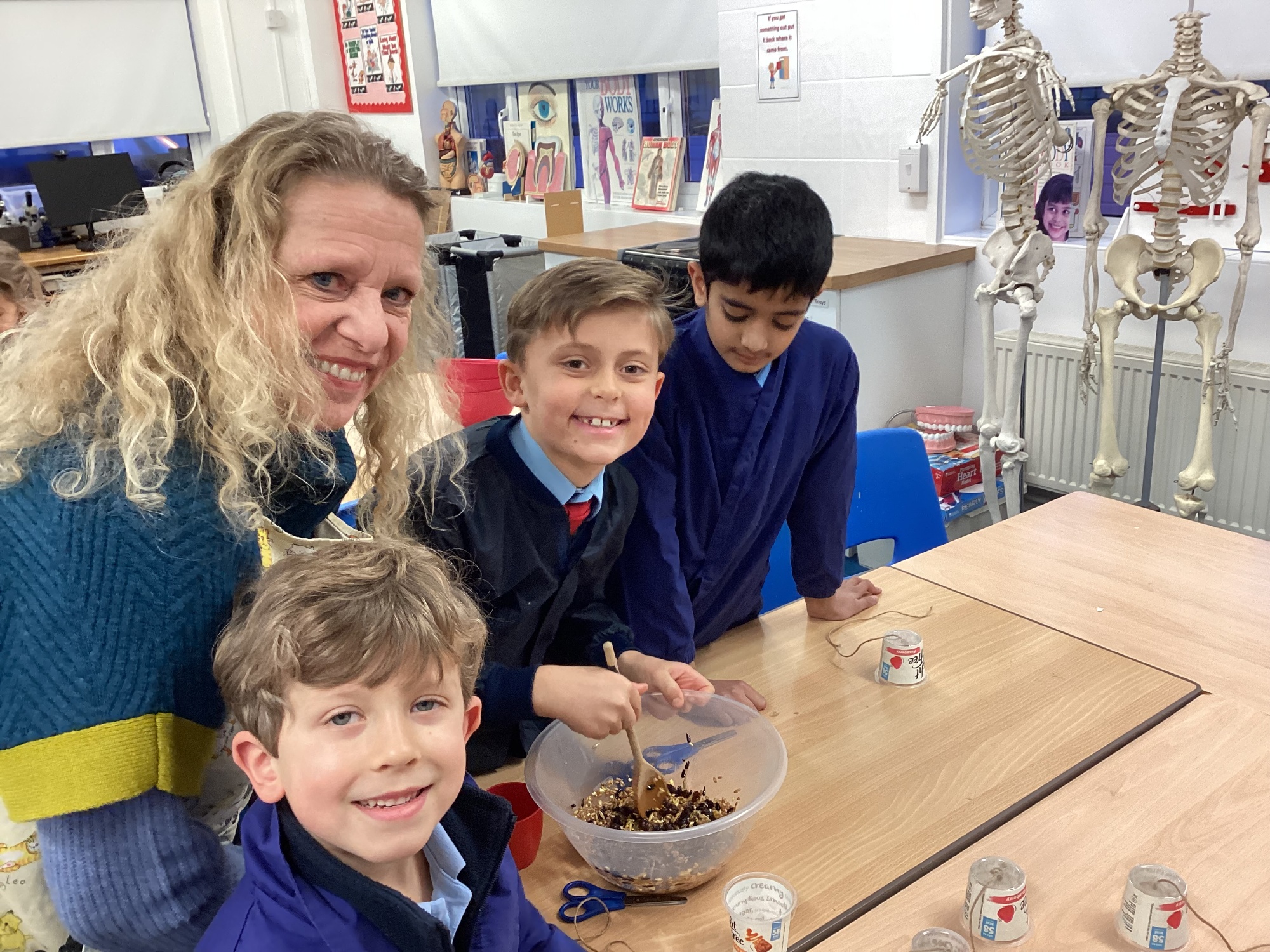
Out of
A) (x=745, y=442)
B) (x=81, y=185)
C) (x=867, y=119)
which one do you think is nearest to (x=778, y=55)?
(x=867, y=119)


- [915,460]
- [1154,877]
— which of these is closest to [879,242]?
[915,460]

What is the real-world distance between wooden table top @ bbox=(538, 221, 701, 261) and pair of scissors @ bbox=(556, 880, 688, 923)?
298cm

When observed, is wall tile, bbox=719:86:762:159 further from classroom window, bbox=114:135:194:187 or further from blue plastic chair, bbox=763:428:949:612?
classroom window, bbox=114:135:194:187

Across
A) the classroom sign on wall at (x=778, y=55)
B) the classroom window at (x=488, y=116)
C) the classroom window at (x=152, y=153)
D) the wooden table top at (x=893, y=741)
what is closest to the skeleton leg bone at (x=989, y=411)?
the classroom sign on wall at (x=778, y=55)

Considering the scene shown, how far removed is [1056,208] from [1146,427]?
81cm

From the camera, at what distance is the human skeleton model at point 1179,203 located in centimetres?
269

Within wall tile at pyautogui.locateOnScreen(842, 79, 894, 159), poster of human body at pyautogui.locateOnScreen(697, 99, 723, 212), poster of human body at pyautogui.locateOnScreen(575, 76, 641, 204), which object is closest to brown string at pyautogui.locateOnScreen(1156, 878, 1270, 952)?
wall tile at pyautogui.locateOnScreen(842, 79, 894, 159)

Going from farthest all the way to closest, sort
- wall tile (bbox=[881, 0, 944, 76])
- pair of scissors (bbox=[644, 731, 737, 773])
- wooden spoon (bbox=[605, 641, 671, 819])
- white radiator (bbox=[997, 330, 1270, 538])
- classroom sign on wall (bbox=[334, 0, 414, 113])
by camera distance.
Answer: classroom sign on wall (bbox=[334, 0, 414, 113]) → wall tile (bbox=[881, 0, 944, 76]) → white radiator (bbox=[997, 330, 1270, 538]) → pair of scissors (bbox=[644, 731, 737, 773]) → wooden spoon (bbox=[605, 641, 671, 819])

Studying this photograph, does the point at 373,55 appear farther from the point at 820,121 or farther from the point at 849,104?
the point at 849,104

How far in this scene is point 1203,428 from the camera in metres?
2.92

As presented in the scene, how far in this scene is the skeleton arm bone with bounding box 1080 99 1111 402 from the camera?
2.86 metres

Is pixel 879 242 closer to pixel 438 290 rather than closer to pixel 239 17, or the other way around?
pixel 438 290

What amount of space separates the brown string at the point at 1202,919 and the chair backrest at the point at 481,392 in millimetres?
1999

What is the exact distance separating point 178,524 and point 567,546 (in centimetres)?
62
